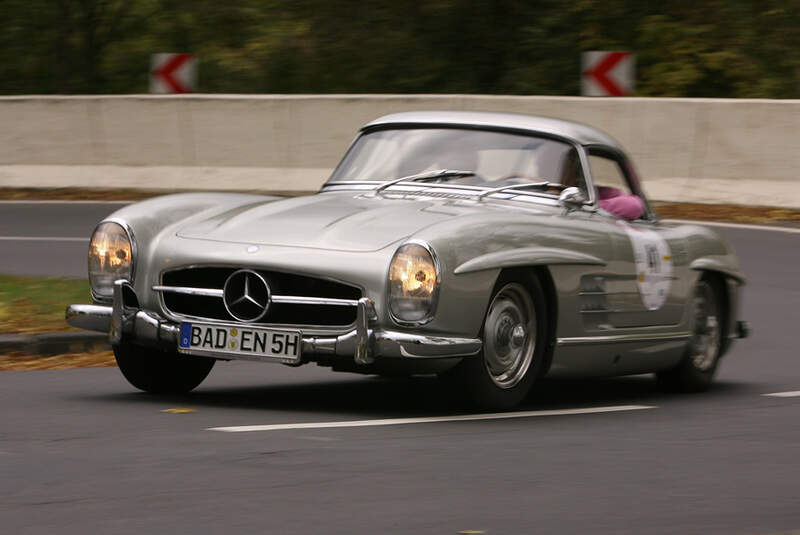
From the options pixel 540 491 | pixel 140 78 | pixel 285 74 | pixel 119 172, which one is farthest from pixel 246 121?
pixel 540 491

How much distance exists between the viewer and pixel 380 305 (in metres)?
6.90

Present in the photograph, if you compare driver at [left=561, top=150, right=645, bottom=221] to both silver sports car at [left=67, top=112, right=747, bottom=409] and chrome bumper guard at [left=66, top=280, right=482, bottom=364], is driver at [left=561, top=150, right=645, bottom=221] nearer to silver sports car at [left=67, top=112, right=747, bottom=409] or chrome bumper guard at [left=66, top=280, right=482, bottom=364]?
silver sports car at [left=67, top=112, right=747, bottom=409]

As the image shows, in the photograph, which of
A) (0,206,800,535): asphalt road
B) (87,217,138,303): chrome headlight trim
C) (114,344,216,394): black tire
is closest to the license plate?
(0,206,800,535): asphalt road

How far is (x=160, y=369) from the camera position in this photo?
311 inches

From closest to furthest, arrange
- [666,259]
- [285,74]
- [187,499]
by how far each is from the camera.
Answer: [187,499] → [666,259] → [285,74]

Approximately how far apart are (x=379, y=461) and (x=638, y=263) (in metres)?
2.66

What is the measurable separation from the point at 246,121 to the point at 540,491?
15.9 metres

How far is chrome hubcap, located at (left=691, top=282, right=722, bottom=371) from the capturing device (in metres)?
8.93

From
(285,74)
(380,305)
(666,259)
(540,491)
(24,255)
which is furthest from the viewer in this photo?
(285,74)

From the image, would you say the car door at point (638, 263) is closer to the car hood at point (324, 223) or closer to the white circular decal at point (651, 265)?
the white circular decal at point (651, 265)

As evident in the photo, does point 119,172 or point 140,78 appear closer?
point 119,172

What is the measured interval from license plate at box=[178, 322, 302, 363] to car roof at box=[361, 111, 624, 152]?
2.06 metres

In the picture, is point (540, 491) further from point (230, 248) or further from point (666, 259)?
point (666, 259)

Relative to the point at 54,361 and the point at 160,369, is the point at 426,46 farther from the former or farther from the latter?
the point at 160,369
